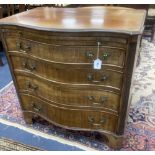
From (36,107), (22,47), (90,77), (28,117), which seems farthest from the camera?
(28,117)

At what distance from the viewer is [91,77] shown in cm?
129

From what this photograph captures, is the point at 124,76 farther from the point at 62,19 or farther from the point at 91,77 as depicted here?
the point at 62,19

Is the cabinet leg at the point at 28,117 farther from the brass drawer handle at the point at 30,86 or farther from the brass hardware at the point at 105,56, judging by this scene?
the brass hardware at the point at 105,56

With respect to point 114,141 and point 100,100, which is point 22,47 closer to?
point 100,100

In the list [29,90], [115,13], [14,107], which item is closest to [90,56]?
[115,13]

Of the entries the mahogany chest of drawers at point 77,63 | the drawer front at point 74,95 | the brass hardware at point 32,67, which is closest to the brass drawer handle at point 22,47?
the mahogany chest of drawers at point 77,63

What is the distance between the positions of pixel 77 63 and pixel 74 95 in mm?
251

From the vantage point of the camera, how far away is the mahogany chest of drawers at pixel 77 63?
1145 millimetres

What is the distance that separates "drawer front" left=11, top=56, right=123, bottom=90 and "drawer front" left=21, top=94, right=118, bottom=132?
0.81 feet

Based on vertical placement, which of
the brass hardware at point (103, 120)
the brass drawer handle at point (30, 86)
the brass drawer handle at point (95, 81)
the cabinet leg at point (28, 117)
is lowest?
the cabinet leg at point (28, 117)

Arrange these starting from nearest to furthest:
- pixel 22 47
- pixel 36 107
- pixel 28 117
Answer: pixel 22 47, pixel 36 107, pixel 28 117

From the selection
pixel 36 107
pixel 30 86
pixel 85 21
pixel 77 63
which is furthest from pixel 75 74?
pixel 36 107

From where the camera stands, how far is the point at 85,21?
129 centimetres

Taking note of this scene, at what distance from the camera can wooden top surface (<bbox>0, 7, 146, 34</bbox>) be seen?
3.69ft
